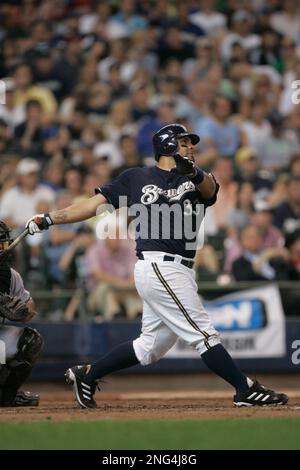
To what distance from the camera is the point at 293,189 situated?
13.5 meters

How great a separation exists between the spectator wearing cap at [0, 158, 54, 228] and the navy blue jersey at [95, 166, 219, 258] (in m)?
5.17

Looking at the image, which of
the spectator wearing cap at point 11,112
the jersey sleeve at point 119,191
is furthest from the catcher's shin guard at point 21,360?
the spectator wearing cap at point 11,112

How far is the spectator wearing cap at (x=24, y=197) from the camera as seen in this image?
13195 mm

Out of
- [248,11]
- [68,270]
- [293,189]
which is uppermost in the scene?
[248,11]

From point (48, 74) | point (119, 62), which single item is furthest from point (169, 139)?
point (119, 62)

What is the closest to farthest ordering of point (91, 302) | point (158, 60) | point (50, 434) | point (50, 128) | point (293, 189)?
point (50, 434) → point (91, 302) → point (293, 189) → point (50, 128) → point (158, 60)

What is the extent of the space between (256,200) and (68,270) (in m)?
2.50

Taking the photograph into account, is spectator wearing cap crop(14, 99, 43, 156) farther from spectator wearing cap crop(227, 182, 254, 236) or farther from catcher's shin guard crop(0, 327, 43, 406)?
catcher's shin guard crop(0, 327, 43, 406)

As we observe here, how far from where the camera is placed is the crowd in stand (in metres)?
12.7

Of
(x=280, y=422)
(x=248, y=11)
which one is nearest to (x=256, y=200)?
(x=248, y=11)

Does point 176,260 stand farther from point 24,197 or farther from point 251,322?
point 24,197

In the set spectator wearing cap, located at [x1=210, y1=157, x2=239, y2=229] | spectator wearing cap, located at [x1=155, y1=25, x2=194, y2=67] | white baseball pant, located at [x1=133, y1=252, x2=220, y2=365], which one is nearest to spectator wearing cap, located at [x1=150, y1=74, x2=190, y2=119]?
spectator wearing cap, located at [x1=155, y1=25, x2=194, y2=67]

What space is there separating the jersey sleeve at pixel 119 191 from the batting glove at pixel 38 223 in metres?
0.41

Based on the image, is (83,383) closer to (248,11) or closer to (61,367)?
(61,367)
